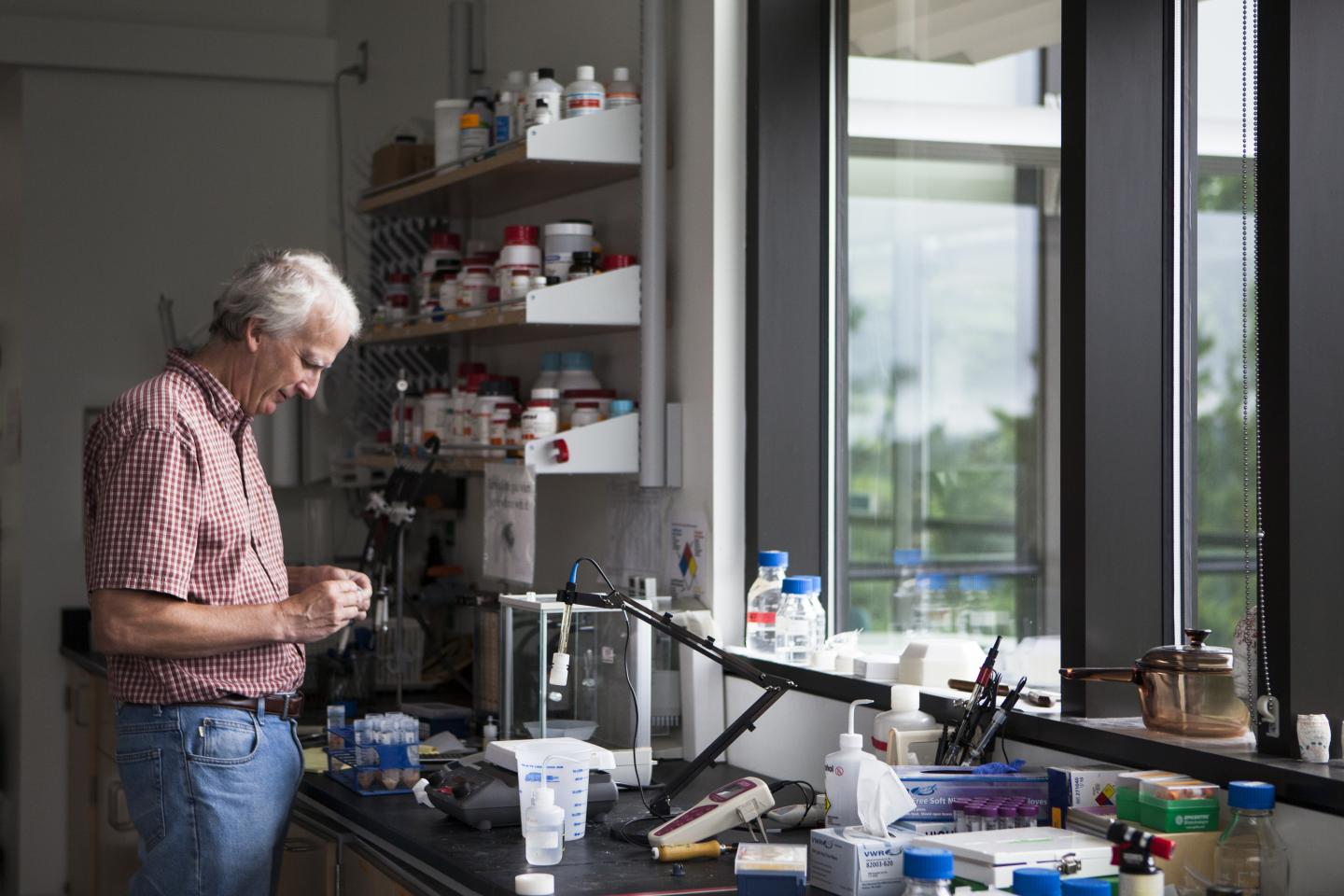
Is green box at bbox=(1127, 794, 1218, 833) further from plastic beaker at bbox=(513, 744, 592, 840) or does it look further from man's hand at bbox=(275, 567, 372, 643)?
man's hand at bbox=(275, 567, 372, 643)

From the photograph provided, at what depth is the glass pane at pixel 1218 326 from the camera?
2277mm

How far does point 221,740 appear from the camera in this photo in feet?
7.02

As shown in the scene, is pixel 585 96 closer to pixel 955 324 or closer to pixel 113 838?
pixel 955 324

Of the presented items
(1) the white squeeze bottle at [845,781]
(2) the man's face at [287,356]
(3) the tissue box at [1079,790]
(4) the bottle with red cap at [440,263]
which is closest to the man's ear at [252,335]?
(2) the man's face at [287,356]

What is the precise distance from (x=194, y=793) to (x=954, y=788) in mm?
1038

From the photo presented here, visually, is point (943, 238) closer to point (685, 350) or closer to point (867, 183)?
point (867, 183)

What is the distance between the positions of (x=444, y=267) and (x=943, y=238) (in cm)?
175

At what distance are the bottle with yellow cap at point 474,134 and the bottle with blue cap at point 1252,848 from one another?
6.93ft

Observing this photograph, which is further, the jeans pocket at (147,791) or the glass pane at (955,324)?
the glass pane at (955,324)

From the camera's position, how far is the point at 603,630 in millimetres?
2719

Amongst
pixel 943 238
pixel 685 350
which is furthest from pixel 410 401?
pixel 943 238

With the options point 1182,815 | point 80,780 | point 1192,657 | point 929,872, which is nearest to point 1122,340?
point 1192,657

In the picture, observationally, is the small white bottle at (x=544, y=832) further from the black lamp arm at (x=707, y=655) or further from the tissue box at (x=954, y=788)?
the tissue box at (x=954, y=788)

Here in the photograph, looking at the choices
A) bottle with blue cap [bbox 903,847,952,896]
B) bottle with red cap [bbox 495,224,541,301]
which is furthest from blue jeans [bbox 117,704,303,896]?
bottle with red cap [bbox 495,224,541,301]
